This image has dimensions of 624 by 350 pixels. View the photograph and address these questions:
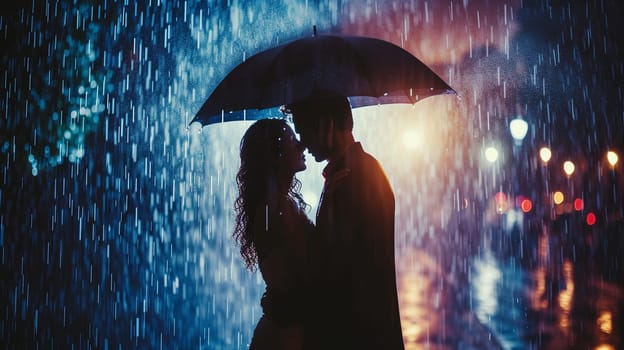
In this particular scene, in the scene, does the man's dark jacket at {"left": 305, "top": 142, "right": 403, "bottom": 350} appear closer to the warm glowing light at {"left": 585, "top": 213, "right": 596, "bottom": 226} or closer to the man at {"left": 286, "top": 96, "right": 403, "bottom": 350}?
the man at {"left": 286, "top": 96, "right": 403, "bottom": 350}

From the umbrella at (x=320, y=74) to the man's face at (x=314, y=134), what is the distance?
16cm

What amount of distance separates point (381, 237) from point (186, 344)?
439cm

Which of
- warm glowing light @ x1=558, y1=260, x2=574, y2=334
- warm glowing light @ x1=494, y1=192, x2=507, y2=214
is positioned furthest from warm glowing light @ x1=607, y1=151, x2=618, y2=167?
warm glowing light @ x1=494, y1=192, x2=507, y2=214

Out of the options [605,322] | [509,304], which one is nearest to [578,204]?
[509,304]

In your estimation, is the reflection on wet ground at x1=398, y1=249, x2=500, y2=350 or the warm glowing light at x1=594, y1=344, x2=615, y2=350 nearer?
the warm glowing light at x1=594, y1=344, x2=615, y2=350

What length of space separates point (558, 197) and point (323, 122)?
106ft

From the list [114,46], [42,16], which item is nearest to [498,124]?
[114,46]

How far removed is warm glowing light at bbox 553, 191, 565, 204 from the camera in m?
30.1

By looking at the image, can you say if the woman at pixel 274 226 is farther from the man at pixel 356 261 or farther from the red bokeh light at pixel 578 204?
the red bokeh light at pixel 578 204

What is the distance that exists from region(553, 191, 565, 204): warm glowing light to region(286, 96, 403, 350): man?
31.8 metres

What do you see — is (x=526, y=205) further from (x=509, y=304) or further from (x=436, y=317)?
(x=436, y=317)

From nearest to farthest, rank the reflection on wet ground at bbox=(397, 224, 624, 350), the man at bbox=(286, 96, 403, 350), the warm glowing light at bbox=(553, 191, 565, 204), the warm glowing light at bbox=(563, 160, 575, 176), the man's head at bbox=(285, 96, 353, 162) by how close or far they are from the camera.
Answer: the man at bbox=(286, 96, 403, 350)
the man's head at bbox=(285, 96, 353, 162)
the reflection on wet ground at bbox=(397, 224, 624, 350)
the warm glowing light at bbox=(563, 160, 575, 176)
the warm glowing light at bbox=(553, 191, 565, 204)

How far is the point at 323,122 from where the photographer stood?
2551 millimetres

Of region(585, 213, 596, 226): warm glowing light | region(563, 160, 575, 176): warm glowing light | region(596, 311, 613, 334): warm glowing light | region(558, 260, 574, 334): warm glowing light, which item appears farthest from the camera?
region(563, 160, 575, 176): warm glowing light
